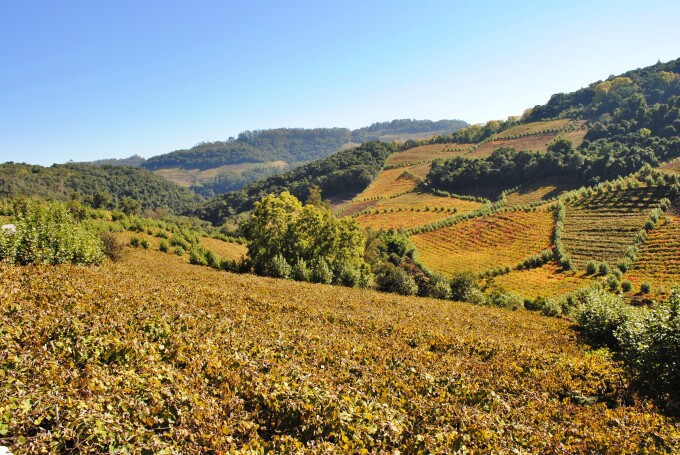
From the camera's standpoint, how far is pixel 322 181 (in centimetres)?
13862

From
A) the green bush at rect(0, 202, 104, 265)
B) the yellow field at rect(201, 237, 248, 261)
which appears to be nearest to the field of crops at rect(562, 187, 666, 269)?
the yellow field at rect(201, 237, 248, 261)

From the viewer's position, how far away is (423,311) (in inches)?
871

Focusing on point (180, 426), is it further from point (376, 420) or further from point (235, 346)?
point (235, 346)

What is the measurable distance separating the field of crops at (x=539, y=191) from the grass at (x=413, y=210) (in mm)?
9084

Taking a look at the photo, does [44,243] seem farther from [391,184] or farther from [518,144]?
[518,144]

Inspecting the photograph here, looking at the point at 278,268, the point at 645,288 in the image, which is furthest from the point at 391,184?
the point at 278,268

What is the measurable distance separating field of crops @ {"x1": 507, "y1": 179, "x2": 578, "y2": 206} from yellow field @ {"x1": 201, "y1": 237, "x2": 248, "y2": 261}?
64.5 metres

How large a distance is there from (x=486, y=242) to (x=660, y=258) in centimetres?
2505

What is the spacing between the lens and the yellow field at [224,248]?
51250mm

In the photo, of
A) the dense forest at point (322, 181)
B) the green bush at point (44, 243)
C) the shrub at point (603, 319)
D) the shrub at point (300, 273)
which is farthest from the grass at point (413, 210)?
the green bush at point (44, 243)

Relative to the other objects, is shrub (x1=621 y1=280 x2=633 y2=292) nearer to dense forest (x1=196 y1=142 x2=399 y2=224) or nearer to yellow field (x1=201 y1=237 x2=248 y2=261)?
yellow field (x1=201 y1=237 x2=248 y2=261)

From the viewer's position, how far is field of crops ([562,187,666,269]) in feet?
180

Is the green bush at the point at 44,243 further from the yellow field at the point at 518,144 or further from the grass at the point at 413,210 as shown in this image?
the yellow field at the point at 518,144

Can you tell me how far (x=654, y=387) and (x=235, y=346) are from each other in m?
12.1
